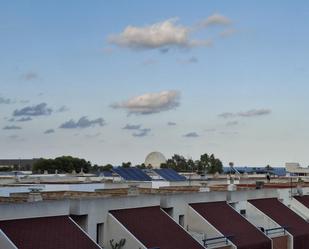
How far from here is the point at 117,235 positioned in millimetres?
35281

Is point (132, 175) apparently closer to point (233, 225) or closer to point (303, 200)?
point (303, 200)

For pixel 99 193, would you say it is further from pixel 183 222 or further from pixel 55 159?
pixel 55 159

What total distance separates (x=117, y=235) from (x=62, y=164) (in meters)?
143

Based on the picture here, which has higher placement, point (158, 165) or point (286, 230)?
point (158, 165)

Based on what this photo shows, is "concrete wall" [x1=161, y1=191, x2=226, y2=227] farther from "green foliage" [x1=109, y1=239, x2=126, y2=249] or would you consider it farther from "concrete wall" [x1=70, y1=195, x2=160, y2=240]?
"green foliage" [x1=109, y1=239, x2=126, y2=249]

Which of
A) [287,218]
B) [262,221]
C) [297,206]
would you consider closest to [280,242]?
[262,221]

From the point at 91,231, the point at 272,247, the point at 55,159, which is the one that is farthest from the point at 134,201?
the point at 55,159

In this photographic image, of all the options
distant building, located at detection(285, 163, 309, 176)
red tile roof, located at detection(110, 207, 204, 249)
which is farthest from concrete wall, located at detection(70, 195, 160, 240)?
distant building, located at detection(285, 163, 309, 176)

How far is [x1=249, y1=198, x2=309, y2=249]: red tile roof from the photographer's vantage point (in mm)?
47375

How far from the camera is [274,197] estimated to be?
2098 inches

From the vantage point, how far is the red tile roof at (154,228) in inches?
1400

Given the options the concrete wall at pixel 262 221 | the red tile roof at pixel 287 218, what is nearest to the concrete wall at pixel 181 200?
the concrete wall at pixel 262 221

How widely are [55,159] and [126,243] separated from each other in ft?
484

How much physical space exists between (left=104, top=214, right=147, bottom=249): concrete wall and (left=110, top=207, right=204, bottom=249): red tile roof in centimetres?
37
